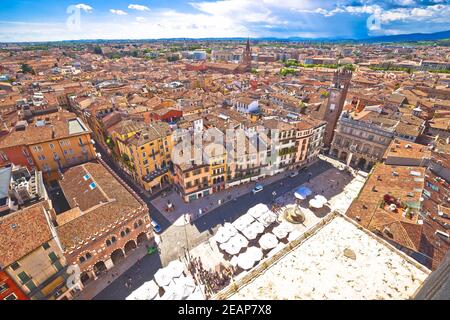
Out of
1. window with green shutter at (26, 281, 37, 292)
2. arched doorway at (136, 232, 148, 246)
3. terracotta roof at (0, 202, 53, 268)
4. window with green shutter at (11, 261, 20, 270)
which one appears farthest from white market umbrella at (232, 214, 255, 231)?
window with green shutter at (11, 261, 20, 270)

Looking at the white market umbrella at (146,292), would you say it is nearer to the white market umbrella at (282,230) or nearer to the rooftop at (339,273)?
the rooftop at (339,273)

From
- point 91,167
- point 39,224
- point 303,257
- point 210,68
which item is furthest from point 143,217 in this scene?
point 210,68

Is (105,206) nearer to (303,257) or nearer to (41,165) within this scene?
(41,165)

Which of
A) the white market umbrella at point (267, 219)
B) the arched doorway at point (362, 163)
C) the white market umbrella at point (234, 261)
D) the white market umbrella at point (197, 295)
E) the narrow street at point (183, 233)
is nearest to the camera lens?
the white market umbrella at point (197, 295)

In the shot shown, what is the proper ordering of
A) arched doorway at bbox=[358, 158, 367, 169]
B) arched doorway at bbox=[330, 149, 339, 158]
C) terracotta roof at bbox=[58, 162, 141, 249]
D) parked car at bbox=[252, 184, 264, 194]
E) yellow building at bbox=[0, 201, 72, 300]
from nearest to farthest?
yellow building at bbox=[0, 201, 72, 300] < terracotta roof at bbox=[58, 162, 141, 249] < parked car at bbox=[252, 184, 264, 194] < arched doorway at bbox=[358, 158, 367, 169] < arched doorway at bbox=[330, 149, 339, 158]

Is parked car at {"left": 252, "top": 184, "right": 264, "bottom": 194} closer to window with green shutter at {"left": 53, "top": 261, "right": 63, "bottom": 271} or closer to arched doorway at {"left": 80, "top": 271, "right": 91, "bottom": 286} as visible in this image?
arched doorway at {"left": 80, "top": 271, "right": 91, "bottom": 286}

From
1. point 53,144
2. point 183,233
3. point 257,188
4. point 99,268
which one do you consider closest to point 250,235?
point 183,233

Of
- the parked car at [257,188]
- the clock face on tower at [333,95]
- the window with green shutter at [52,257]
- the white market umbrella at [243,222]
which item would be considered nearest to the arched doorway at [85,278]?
the window with green shutter at [52,257]
